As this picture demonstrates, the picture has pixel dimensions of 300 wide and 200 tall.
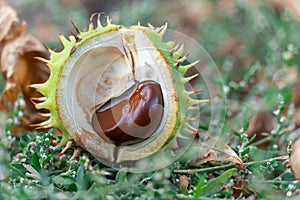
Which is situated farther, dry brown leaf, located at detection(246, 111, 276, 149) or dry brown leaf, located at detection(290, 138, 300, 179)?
dry brown leaf, located at detection(246, 111, 276, 149)

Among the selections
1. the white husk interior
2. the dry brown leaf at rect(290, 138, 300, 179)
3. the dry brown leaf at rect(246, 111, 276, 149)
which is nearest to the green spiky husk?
the white husk interior

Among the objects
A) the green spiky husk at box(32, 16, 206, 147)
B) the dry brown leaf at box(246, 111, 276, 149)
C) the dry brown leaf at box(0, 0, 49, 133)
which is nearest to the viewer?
the green spiky husk at box(32, 16, 206, 147)

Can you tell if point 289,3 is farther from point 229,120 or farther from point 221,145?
point 221,145

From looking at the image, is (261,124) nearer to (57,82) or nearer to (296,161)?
(296,161)

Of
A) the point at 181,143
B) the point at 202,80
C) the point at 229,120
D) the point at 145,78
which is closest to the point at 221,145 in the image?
the point at 181,143

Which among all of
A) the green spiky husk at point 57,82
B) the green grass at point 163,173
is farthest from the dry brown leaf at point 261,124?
the green spiky husk at point 57,82

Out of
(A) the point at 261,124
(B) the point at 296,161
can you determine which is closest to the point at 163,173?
(B) the point at 296,161

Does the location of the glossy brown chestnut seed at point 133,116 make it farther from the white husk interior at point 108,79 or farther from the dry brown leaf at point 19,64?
the dry brown leaf at point 19,64

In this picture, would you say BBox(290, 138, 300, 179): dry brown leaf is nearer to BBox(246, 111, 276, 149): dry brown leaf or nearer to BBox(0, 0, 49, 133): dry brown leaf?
BBox(246, 111, 276, 149): dry brown leaf
